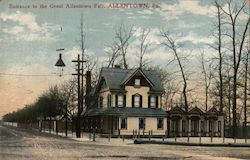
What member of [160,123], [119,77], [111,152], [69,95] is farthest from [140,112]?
[111,152]

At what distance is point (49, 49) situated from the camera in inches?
798

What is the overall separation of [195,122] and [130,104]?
6.36m

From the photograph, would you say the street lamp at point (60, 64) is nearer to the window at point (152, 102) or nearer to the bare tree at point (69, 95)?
the window at point (152, 102)

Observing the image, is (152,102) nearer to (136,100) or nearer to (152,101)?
(152,101)

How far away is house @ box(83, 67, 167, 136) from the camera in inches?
1586

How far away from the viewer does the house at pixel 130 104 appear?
40.3 m

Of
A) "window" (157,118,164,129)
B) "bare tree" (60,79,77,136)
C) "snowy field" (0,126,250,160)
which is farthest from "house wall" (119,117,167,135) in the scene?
"snowy field" (0,126,250,160)

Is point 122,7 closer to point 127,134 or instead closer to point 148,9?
point 148,9

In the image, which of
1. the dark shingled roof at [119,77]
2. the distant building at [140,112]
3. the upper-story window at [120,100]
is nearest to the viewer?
the distant building at [140,112]

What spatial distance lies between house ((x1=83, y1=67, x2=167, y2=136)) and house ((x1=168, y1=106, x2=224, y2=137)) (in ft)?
3.66

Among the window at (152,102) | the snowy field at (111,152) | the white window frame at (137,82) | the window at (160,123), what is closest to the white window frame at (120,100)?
the white window frame at (137,82)

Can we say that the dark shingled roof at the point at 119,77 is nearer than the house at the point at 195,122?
Yes

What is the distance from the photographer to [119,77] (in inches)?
1642

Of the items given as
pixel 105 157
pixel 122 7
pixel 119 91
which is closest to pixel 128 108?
pixel 119 91
